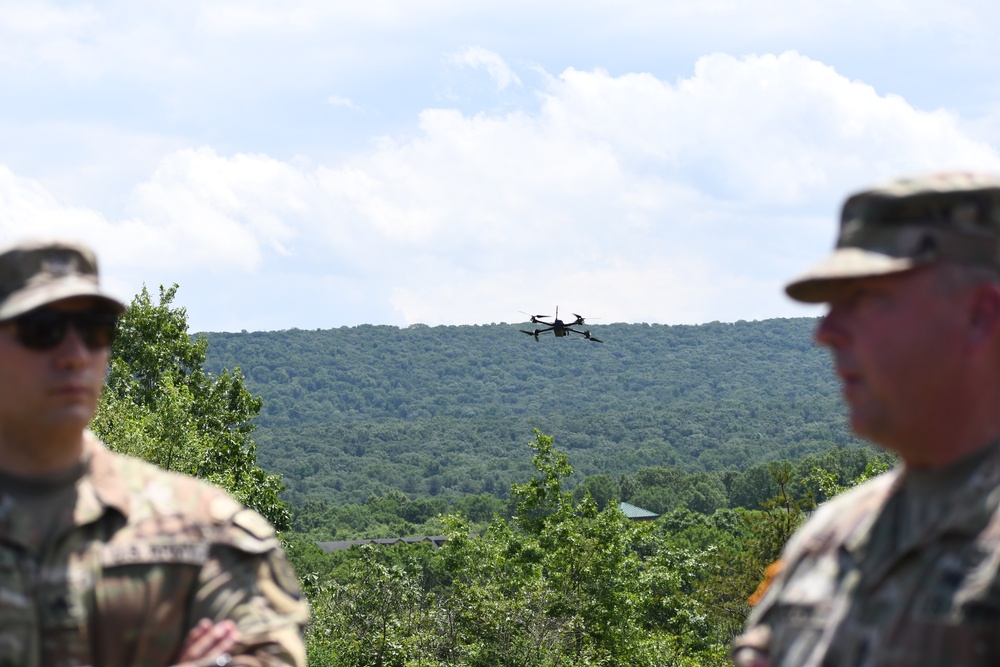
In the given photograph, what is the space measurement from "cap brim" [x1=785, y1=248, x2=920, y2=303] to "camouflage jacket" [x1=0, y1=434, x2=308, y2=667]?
1.62 metres

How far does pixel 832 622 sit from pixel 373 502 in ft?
560

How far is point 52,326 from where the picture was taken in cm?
409

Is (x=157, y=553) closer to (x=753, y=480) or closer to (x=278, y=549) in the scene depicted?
(x=278, y=549)

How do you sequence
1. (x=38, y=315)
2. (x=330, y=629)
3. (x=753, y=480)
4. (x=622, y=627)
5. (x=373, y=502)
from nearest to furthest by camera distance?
1. (x=38, y=315)
2. (x=622, y=627)
3. (x=330, y=629)
4. (x=753, y=480)
5. (x=373, y=502)

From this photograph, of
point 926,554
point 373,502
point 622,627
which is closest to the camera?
→ point 926,554

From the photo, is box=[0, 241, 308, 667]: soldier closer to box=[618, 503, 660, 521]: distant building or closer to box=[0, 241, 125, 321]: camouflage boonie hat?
box=[0, 241, 125, 321]: camouflage boonie hat

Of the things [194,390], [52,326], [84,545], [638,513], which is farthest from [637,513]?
[52,326]

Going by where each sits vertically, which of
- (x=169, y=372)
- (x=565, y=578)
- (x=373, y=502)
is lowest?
(x=373, y=502)

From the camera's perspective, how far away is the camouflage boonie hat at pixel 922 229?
349 cm

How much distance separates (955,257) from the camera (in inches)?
137

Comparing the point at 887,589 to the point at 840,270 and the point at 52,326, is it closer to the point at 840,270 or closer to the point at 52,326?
the point at 840,270

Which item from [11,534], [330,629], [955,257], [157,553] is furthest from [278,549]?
[330,629]

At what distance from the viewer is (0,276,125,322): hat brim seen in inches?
159

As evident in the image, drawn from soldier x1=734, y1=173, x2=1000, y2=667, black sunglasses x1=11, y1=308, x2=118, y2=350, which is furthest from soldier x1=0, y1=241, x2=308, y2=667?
soldier x1=734, y1=173, x2=1000, y2=667
